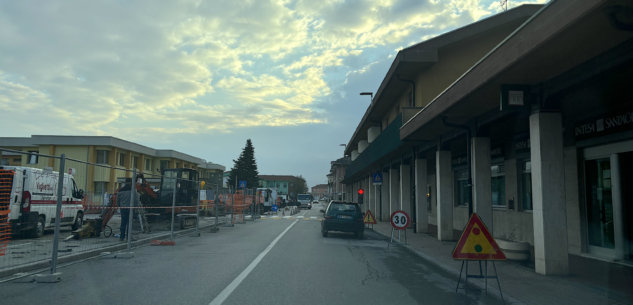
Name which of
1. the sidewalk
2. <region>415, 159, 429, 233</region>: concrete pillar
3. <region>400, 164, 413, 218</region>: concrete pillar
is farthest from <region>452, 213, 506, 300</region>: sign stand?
<region>400, 164, 413, 218</region>: concrete pillar

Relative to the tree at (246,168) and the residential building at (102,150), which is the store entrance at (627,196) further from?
the tree at (246,168)

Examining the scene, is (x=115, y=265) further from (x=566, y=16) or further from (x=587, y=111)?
(x=587, y=111)

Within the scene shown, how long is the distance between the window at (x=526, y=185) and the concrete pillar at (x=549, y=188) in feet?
18.8

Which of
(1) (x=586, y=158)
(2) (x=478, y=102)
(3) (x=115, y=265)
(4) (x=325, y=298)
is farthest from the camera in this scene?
(1) (x=586, y=158)

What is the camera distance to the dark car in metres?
16.5

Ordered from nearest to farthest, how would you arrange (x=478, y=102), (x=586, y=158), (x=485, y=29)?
(x=478, y=102)
(x=586, y=158)
(x=485, y=29)

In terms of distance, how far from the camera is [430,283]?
25.6 ft

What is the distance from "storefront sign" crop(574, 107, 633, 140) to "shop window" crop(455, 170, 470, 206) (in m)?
9.27

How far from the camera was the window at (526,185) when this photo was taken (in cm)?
1419

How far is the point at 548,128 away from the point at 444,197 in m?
7.46

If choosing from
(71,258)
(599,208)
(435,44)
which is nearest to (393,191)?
(435,44)

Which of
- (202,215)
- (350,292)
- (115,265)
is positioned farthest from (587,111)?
(202,215)

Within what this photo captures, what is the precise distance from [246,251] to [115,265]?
133 inches

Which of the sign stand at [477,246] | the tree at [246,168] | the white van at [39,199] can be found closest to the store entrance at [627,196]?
the sign stand at [477,246]
